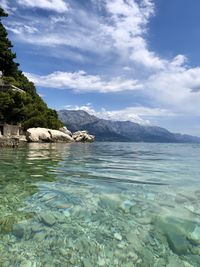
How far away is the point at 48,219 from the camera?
18.6ft

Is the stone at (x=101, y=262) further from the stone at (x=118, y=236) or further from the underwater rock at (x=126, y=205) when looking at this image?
the underwater rock at (x=126, y=205)

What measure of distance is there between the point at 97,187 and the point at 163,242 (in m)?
4.07

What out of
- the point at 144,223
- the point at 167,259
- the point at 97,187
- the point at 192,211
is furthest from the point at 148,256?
the point at 97,187

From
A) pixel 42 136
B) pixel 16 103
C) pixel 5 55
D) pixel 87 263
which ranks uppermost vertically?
pixel 5 55

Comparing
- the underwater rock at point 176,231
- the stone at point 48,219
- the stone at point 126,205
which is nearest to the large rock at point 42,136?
the stone at point 126,205

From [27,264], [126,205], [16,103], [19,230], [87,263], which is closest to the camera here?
[27,264]

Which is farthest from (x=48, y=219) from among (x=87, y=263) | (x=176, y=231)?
(x=176, y=231)

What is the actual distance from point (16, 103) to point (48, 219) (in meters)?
45.0

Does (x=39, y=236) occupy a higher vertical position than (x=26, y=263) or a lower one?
higher

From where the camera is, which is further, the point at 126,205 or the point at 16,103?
the point at 16,103

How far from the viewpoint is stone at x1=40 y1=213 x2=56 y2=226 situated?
5.50 meters

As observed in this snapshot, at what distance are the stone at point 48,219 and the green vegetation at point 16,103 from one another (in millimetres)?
42619

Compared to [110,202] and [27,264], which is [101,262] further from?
[110,202]

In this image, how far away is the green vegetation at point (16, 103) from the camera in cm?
4772
